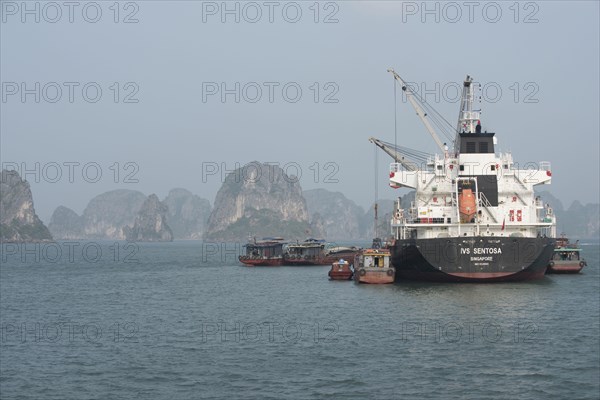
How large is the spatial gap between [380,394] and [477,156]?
45592 millimetres

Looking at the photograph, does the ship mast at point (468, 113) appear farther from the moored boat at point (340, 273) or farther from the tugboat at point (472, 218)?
the moored boat at point (340, 273)

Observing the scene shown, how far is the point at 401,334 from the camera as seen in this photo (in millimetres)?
41250

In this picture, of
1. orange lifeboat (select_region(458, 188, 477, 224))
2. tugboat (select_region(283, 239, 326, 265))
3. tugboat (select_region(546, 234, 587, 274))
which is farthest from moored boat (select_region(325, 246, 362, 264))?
orange lifeboat (select_region(458, 188, 477, 224))

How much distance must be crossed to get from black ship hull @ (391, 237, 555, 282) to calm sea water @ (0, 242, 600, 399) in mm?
1343

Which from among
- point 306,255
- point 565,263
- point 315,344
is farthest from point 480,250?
point 306,255

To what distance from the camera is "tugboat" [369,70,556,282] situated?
60.2m

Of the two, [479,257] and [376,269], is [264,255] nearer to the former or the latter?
[376,269]

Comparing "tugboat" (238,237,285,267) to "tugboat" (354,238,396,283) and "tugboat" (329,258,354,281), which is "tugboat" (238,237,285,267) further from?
"tugboat" (354,238,396,283)

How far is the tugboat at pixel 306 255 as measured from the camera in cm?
12269

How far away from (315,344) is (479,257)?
83.5ft

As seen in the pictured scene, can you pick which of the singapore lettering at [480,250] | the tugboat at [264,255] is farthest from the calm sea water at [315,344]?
the tugboat at [264,255]

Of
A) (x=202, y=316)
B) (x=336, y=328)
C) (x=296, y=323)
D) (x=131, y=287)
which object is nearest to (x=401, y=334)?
(x=336, y=328)

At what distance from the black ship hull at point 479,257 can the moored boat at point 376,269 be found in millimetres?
7238

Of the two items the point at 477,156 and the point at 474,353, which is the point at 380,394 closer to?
the point at 474,353
